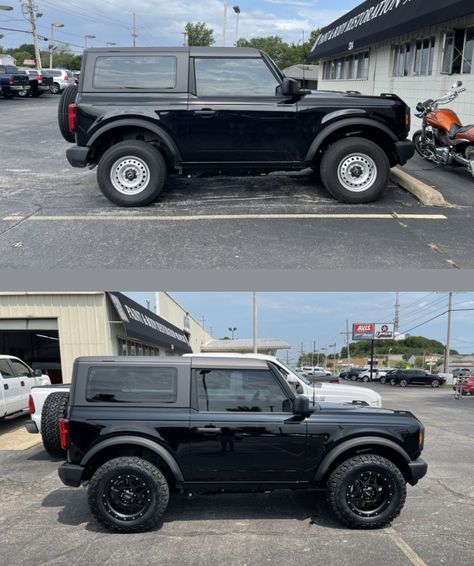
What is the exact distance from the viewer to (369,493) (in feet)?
16.9

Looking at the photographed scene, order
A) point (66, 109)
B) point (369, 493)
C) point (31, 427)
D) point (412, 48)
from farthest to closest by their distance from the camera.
A: point (412, 48) < point (66, 109) < point (31, 427) < point (369, 493)

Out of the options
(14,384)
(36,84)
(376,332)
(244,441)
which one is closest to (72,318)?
(14,384)

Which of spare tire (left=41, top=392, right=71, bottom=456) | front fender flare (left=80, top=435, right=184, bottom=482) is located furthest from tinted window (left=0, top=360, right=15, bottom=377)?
front fender flare (left=80, top=435, right=184, bottom=482)

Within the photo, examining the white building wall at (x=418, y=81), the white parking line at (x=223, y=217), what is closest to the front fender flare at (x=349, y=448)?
the white parking line at (x=223, y=217)

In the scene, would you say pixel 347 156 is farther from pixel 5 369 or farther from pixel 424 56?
pixel 424 56

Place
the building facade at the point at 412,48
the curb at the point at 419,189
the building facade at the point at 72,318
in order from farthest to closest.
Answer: the building facade at the point at 72,318, the building facade at the point at 412,48, the curb at the point at 419,189

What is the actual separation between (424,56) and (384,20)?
1900 millimetres

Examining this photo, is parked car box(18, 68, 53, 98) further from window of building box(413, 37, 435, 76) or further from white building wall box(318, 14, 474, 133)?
window of building box(413, 37, 435, 76)

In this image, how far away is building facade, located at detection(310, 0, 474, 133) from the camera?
1351 centimetres

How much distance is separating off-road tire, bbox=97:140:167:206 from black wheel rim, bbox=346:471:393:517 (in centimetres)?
530

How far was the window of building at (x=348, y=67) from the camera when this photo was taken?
2535cm

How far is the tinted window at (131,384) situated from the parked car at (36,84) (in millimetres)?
35107

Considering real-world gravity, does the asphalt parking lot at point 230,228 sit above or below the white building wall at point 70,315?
above

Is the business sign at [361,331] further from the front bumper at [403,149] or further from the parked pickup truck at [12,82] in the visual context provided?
the front bumper at [403,149]
